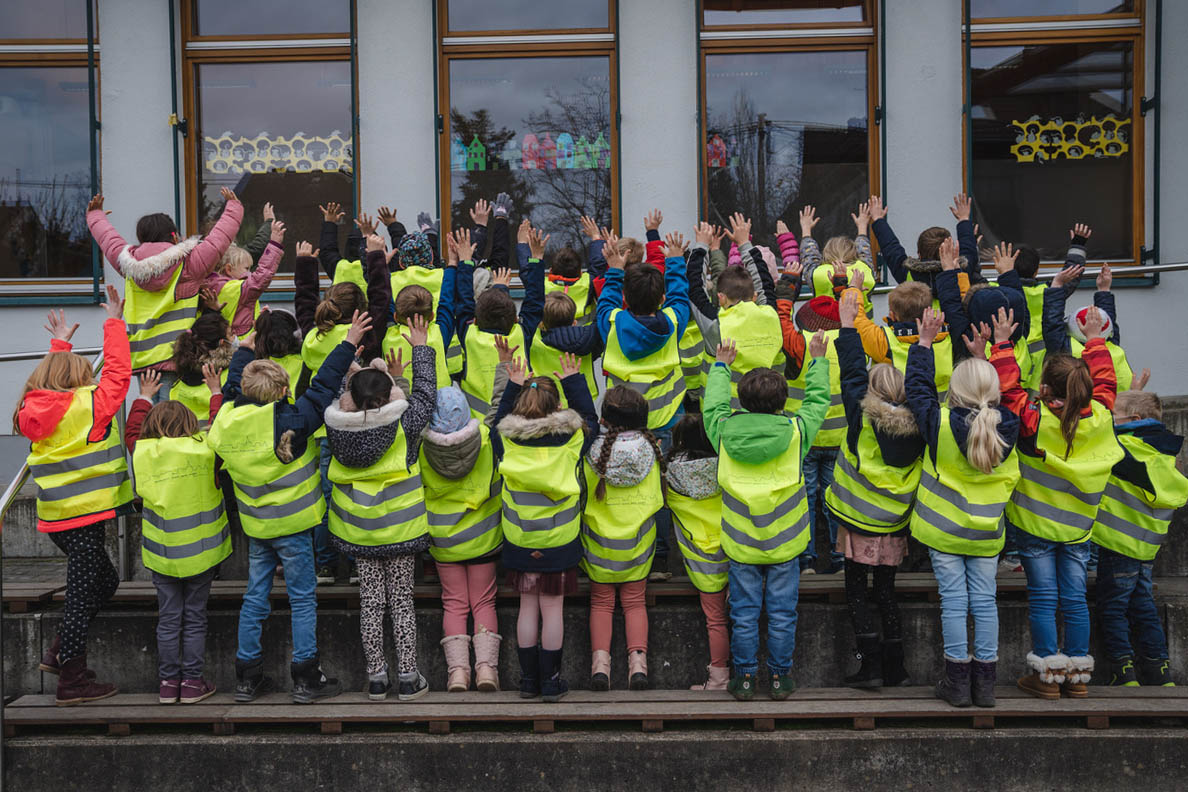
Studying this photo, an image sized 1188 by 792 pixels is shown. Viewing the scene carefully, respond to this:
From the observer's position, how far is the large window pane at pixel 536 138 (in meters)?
8.80

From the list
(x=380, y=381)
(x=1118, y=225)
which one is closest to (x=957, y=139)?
(x=1118, y=225)

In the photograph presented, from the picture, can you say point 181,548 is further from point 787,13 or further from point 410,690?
point 787,13

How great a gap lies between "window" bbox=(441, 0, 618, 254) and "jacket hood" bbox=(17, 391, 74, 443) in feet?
13.5

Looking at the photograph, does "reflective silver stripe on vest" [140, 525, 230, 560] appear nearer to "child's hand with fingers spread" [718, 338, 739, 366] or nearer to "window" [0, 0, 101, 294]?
"child's hand with fingers spread" [718, 338, 739, 366]

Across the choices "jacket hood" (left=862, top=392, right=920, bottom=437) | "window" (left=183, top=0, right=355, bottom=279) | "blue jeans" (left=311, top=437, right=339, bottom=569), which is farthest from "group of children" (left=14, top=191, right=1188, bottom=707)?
"window" (left=183, top=0, right=355, bottom=279)

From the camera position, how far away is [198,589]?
529 centimetres

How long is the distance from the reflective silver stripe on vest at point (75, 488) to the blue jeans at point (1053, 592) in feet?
15.9

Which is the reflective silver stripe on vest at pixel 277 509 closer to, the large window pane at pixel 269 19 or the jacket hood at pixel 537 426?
the jacket hood at pixel 537 426

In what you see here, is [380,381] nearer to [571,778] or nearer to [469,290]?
[469,290]

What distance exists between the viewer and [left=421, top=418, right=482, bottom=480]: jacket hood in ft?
17.2

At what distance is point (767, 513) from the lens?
16.5ft

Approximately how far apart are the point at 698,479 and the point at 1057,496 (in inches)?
71.8

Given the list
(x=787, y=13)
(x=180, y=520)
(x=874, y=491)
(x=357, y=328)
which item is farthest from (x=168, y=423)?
(x=787, y=13)

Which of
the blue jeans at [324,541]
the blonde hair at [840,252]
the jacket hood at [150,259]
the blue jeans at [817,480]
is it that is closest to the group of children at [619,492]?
the blue jeans at [324,541]
